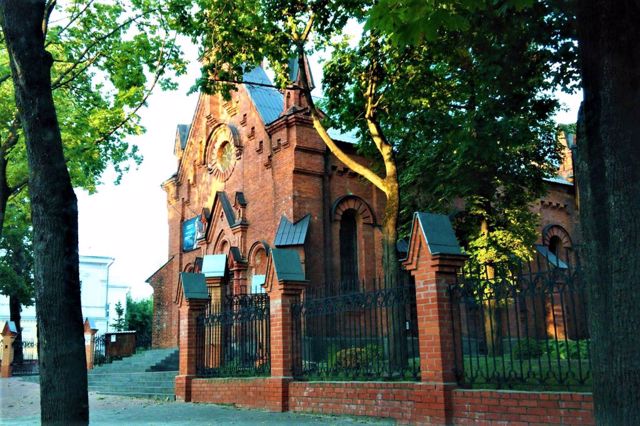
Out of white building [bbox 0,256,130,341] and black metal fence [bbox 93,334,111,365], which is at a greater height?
white building [bbox 0,256,130,341]

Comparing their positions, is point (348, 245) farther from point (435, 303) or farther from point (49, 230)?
point (49, 230)

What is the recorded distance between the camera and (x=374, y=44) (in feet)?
41.6

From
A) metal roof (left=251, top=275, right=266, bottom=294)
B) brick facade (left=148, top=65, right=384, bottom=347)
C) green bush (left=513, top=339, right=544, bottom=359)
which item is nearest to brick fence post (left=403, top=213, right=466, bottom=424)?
green bush (left=513, top=339, right=544, bottom=359)

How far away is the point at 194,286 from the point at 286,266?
11.9 ft

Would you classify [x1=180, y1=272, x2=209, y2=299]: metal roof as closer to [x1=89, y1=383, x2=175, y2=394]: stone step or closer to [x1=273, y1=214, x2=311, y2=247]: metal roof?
[x1=89, y1=383, x2=175, y2=394]: stone step

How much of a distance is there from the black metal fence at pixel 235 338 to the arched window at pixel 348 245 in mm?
6434

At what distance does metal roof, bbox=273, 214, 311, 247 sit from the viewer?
18.4 metres

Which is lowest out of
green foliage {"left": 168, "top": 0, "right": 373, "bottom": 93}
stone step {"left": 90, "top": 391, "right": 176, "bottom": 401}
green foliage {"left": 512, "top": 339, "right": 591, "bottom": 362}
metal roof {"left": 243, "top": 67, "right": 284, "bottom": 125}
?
stone step {"left": 90, "top": 391, "right": 176, "bottom": 401}

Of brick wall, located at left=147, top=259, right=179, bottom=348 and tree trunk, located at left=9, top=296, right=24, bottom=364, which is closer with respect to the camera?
brick wall, located at left=147, top=259, right=179, bottom=348

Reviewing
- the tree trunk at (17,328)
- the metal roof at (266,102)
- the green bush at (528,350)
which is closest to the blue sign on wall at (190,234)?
the metal roof at (266,102)

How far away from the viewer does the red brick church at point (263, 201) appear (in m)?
19.2

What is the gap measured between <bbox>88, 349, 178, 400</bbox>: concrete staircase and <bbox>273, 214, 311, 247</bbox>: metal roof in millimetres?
4898

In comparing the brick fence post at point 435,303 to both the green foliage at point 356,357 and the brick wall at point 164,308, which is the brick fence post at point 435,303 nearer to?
the green foliage at point 356,357

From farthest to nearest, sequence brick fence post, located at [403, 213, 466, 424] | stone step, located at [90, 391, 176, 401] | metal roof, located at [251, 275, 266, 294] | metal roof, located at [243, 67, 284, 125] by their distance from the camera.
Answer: metal roof, located at [243, 67, 284, 125] → metal roof, located at [251, 275, 266, 294] → stone step, located at [90, 391, 176, 401] → brick fence post, located at [403, 213, 466, 424]
